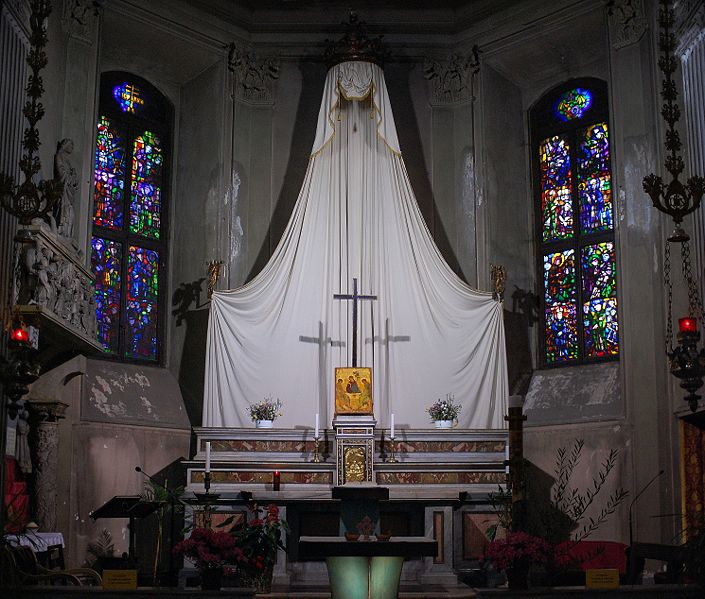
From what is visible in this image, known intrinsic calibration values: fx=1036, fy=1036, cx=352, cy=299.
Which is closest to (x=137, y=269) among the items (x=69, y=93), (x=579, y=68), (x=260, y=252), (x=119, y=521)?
(x=260, y=252)

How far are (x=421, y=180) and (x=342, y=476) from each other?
577cm

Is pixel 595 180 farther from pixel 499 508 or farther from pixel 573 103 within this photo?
pixel 499 508

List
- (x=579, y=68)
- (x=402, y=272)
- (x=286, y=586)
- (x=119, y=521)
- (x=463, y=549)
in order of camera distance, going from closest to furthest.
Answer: (x=286, y=586)
(x=463, y=549)
(x=119, y=521)
(x=402, y=272)
(x=579, y=68)

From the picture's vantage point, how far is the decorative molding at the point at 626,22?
15.4 metres

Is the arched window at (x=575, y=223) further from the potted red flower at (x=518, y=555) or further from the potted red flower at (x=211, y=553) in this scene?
the potted red flower at (x=211, y=553)

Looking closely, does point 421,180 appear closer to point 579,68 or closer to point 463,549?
point 579,68

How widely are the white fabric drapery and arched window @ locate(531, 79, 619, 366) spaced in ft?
4.84

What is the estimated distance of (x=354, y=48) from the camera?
1669cm

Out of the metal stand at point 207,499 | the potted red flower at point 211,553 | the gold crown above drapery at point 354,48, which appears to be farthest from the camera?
the gold crown above drapery at point 354,48

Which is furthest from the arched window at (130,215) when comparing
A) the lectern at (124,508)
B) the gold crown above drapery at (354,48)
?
the lectern at (124,508)

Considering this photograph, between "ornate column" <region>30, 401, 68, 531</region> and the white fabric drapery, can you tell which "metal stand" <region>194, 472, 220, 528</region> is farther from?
the white fabric drapery

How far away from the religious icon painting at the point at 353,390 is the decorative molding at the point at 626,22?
6243 mm

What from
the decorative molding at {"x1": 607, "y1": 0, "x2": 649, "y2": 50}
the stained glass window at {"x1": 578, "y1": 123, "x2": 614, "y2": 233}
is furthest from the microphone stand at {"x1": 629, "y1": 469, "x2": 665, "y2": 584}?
the decorative molding at {"x1": 607, "y1": 0, "x2": 649, "y2": 50}

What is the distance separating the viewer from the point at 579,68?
56.8 feet
